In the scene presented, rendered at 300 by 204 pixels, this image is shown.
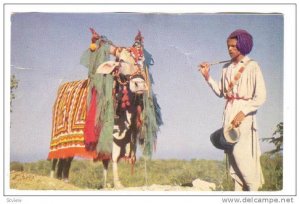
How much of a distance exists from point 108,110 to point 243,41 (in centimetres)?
77

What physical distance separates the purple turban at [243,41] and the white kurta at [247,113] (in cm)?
5

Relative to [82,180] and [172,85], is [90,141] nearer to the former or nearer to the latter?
[82,180]

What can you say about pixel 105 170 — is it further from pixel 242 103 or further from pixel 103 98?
pixel 242 103

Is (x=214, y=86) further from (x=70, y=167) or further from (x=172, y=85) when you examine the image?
(x=70, y=167)

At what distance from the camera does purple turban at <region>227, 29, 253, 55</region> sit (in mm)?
3609

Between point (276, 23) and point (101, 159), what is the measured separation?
112cm

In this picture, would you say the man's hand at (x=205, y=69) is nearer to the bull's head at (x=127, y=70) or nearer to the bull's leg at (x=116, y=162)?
the bull's head at (x=127, y=70)

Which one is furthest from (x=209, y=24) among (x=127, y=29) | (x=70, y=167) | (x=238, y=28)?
(x=70, y=167)

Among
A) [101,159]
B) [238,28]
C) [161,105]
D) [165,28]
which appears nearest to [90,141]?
[101,159]

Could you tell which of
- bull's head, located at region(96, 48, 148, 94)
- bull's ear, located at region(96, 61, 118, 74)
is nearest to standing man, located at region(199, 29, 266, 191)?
bull's head, located at region(96, 48, 148, 94)

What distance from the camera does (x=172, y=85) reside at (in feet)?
11.9

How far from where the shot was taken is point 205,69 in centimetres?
363
